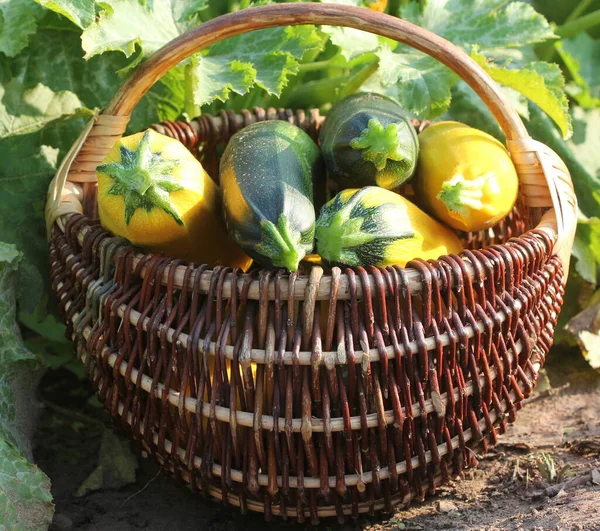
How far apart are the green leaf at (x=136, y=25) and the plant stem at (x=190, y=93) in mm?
87

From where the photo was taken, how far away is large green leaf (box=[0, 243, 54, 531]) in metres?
1.37

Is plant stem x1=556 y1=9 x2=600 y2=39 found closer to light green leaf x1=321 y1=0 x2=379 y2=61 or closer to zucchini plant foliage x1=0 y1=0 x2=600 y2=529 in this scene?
zucchini plant foliage x1=0 y1=0 x2=600 y2=529

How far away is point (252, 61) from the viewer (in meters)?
1.77

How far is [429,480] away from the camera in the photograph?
4.67 ft

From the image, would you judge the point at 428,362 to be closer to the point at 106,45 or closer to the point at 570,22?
the point at 106,45

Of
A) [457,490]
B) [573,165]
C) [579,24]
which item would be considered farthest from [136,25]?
[579,24]

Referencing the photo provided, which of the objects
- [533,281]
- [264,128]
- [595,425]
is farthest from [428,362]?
[595,425]

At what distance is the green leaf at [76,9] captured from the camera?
161 cm

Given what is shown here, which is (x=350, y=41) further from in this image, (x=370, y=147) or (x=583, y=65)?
(x=583, y=65)

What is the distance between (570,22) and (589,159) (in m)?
0.63

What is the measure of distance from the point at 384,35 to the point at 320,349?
2.06 ft

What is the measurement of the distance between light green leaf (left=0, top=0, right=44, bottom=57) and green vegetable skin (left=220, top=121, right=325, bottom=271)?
23.4 inches

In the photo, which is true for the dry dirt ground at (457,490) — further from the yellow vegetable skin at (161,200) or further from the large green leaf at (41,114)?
the yellow vegetable skin at (161,200)

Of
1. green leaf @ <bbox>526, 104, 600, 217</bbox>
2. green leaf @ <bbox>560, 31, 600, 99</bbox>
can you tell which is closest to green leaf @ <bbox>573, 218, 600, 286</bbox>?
green leaf @ <bbox>526, 104, 600, 217</bbox>
